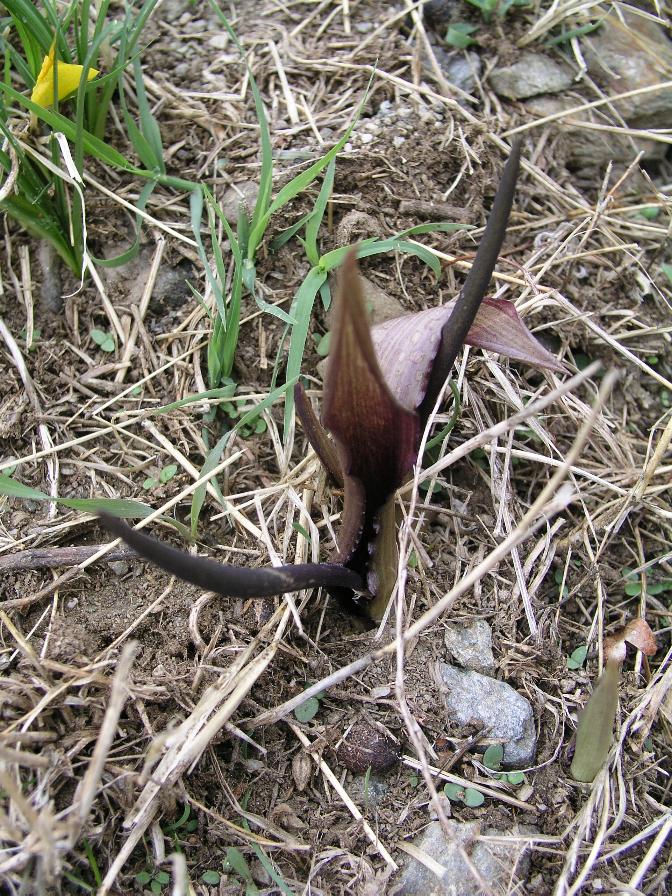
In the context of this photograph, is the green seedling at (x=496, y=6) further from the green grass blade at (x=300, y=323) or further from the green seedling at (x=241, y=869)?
the green seedling at (x=241, y=869)

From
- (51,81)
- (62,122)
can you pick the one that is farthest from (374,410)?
(51,81)

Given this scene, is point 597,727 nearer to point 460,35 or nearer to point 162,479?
point 162,479

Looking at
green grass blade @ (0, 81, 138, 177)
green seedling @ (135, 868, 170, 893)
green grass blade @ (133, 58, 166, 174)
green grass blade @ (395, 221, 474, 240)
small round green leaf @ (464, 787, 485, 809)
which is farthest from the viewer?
green grass blade @ (133, 58, 166, 174)

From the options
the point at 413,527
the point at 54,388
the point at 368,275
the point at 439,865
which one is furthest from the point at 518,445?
the point at 54,388

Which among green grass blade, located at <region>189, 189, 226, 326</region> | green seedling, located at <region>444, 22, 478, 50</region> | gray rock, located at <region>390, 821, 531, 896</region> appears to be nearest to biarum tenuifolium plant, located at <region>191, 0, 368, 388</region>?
green grass blade, located at <region>189, 189, 226, 326</region>

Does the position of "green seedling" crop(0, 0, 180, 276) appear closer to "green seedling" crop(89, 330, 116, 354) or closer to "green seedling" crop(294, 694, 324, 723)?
"green seedling" crop(89, 330, 116, 354)

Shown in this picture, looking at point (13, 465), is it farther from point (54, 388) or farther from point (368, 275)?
point (368, 275)
